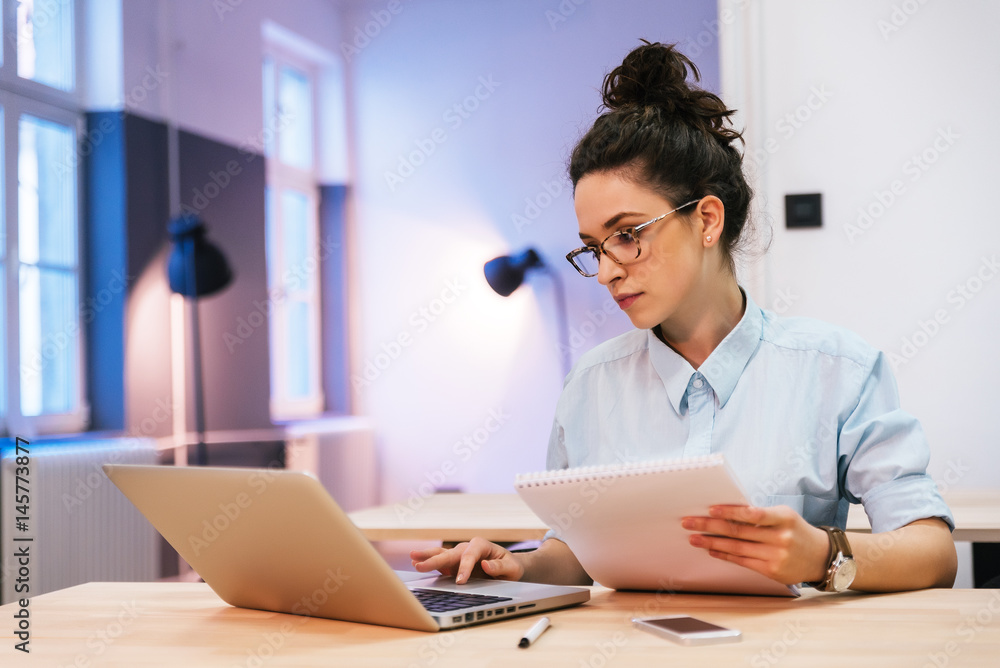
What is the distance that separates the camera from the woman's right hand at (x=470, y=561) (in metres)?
1.16

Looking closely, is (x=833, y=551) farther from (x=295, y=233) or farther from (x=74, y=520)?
(x=295, y=233)

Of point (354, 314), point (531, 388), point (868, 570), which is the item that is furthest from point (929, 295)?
point (354, 314)

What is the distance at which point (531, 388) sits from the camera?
217 inches

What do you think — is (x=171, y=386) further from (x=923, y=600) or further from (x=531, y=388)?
(x=923, y=600)

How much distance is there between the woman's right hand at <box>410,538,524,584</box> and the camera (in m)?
1.16

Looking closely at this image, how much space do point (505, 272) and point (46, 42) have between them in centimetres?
241

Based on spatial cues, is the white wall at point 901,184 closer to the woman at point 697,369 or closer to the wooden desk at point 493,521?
the wooden desk at point 493,521
